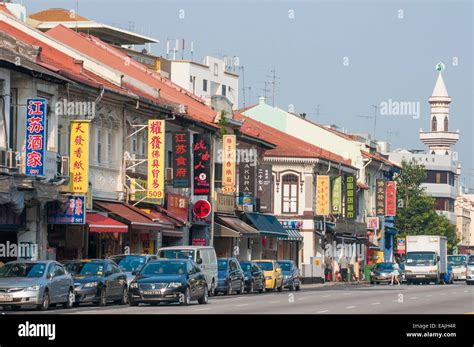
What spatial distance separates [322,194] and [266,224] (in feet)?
33.5

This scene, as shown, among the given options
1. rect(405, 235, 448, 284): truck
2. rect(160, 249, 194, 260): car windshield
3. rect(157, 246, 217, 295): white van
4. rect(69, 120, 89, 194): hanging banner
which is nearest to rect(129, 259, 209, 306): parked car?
rect(157, 246, 217, 295): white van

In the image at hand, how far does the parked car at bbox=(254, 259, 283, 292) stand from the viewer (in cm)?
5956

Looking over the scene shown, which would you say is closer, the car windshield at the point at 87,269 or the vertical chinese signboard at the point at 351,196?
the car windshield at the point at 87,269

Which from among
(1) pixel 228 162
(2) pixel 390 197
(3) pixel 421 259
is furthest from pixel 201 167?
(2) pixel 390 197

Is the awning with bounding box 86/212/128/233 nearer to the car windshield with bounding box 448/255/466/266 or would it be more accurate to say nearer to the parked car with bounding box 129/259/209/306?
the parked car with bounding box 129/259/209/306

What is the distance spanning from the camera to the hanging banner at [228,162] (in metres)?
66.5

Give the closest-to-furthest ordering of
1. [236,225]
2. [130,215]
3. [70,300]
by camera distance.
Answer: [70,300] < [130,215] < [236,225]

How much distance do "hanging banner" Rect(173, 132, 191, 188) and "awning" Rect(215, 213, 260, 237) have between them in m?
8.47

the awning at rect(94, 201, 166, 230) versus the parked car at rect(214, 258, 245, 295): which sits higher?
the awning at rect(94, 201, 166, 230)

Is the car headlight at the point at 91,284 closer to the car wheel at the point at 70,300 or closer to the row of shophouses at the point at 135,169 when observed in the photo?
the car wheel at the point at 70,300

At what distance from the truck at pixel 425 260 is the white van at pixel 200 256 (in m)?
32.7

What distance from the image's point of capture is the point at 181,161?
59875 millimetres

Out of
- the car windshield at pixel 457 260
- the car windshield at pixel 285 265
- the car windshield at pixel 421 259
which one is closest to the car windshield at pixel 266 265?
the car windshield at pixel 285 265

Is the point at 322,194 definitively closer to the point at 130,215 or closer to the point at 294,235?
the point at 294,235
